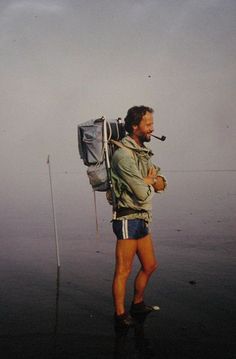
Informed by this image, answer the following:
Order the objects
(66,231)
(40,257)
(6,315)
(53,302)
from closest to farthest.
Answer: (6,315)
(53,302)
(40,257)
(66,231)

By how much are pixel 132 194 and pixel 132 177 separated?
251 millimetres

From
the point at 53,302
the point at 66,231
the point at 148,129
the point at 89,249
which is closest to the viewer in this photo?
the point at 148,129

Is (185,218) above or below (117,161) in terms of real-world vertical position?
below

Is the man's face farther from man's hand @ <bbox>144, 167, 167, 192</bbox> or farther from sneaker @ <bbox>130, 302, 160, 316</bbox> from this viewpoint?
sneaker @ <bbox>130, 302, 160, 316</bbox>

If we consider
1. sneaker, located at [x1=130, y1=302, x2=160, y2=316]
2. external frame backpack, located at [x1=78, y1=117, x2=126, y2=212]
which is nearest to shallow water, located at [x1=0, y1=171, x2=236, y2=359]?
sneaker, located at [x1=130, y1=302, x2=160, y2=316]

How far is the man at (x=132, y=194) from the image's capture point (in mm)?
4176

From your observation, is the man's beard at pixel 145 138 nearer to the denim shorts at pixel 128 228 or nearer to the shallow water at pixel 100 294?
the denim shorts at pixel 128 228

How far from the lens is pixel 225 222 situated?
11898 mm

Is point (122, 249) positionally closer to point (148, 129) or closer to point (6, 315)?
point (148, 129)

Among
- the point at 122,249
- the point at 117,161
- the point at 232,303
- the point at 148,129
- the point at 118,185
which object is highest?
the point at 148,129

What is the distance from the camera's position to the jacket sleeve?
412 centimetres

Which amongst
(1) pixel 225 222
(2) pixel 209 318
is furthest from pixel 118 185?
(1) pixel 225 222

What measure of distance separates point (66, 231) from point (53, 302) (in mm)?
5607

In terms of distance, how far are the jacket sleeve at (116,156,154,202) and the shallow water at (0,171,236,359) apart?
59.6 inches
